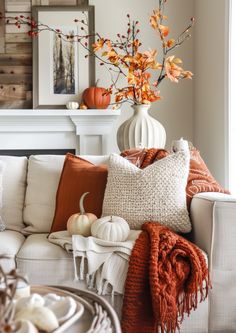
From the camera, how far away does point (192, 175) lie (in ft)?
8.07

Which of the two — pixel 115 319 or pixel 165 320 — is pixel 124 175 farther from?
pixel 115 319

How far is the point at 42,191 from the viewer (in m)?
2.58

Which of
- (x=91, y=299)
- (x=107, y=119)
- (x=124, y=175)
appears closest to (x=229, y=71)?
(x=107, y=119)

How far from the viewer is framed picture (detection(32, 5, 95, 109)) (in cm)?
423

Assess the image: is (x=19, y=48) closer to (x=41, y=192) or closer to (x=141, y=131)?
(x=141, y=131)

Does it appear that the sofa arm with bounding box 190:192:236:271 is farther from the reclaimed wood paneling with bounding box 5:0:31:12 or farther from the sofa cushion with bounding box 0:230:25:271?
the reclaimed wood paneling with bounding box 5:0:31:12

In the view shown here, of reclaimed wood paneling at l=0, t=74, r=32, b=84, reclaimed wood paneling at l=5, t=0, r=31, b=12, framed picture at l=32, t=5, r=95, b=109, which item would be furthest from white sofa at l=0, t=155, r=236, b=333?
reclaimed wood paneling at l=5, t=0, r=31, b=12

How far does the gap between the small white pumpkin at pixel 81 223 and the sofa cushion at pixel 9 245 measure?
10.0 inches

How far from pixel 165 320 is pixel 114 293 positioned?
0.23 m

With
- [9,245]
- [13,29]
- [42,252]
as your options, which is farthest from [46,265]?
[13,29]

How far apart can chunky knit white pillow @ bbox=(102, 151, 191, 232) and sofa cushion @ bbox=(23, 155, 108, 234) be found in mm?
391

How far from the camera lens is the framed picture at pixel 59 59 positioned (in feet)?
13.9

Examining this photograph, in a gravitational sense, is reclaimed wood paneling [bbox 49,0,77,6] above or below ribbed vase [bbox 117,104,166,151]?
above

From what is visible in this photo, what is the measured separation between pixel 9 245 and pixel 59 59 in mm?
2487
